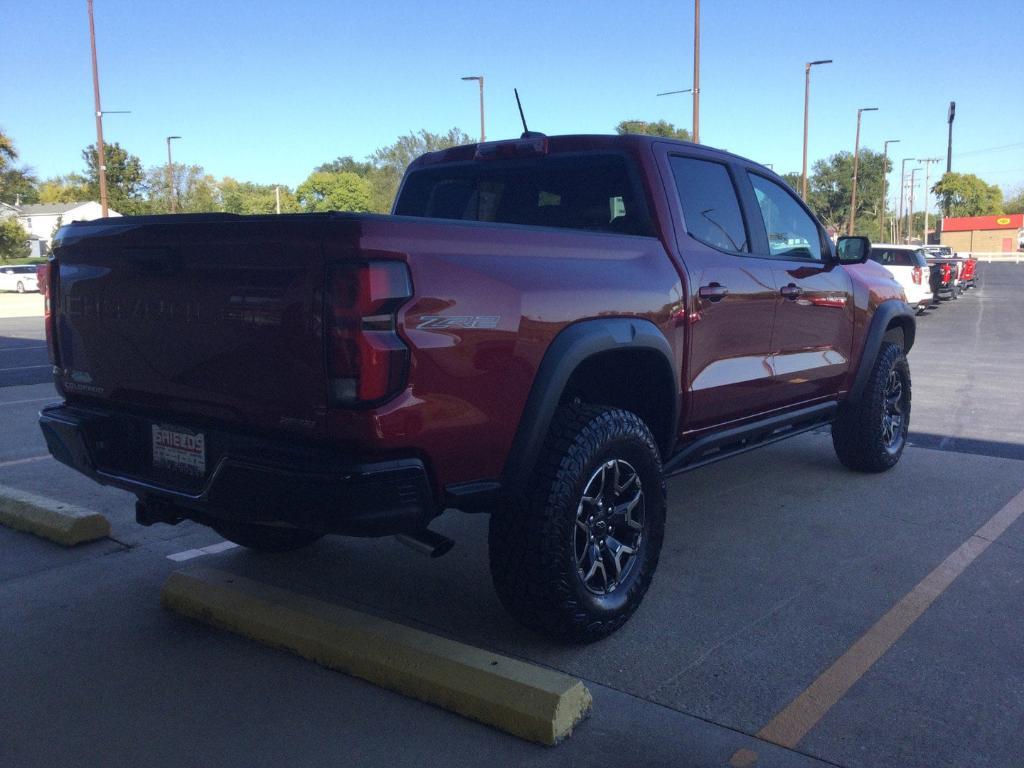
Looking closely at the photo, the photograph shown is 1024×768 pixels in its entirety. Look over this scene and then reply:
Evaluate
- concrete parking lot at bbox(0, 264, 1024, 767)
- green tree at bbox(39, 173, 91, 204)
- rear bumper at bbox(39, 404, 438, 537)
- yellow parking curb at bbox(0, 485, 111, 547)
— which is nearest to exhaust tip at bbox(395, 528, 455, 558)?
rear bumper at bbox(39, 404, 438, 537)

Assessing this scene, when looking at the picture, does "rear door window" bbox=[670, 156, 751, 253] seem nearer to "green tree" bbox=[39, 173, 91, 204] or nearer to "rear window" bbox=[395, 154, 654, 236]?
"rear window" bbox=[395, 154, 654, 236]

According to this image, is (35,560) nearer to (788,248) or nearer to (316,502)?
(316,502)

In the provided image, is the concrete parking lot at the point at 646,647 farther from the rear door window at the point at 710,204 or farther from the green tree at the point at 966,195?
the green tree at the point at 966,195

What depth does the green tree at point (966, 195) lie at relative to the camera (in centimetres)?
10264

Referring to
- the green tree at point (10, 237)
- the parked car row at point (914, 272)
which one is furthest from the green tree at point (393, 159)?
the parked car row at point (914, 272)

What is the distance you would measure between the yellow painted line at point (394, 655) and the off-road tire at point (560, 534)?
0.29m

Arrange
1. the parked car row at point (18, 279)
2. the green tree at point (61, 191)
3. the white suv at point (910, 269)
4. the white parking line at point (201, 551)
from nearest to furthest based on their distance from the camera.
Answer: the white parking line at point (201, 551), the white suv at point (910, 269), the parked car row at point (18, 279), the green tree at point (61, 191)

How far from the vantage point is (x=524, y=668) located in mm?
3029

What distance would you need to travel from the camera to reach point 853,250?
548 cm

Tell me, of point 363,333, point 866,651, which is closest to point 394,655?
point 363,333

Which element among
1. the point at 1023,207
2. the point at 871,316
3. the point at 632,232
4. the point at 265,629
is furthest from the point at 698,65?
the point at 1023,207

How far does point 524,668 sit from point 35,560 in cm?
274

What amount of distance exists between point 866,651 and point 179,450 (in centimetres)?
258

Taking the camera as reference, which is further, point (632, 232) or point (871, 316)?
point (871, 316)
